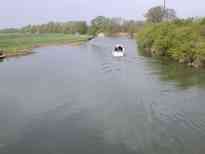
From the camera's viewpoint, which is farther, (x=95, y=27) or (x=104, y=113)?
(x=95, y=27)

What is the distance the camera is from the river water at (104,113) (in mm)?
9898

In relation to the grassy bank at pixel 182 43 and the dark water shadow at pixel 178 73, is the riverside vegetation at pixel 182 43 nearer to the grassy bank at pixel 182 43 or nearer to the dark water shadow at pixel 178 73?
the grassy bank at pixel 182 43

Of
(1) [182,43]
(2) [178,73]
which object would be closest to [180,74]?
(2) [178,73]

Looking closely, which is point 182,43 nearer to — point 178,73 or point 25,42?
point 178,73

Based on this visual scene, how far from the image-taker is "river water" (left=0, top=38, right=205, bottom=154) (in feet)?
32.5

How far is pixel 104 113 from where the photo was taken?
1318 cm

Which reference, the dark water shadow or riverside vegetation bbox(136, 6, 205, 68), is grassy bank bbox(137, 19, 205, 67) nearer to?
riverside vegetation bbox(136, 6, 205, 68)

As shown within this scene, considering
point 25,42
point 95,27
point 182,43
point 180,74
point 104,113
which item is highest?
point 95,27

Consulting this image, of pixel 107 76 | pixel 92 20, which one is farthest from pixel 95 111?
pixel 92 20

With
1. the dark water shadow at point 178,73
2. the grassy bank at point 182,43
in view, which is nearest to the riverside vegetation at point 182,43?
the grassy bank at point 182,43

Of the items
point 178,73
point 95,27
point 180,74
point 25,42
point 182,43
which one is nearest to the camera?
point 180,74

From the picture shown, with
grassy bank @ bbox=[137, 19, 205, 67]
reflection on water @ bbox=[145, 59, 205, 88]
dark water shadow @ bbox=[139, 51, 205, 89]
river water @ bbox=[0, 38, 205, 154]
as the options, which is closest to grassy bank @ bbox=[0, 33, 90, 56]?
river water @ bbox=[0, 38, 205, 154]

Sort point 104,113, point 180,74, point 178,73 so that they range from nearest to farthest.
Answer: point 104,113, point 180,74, point 178,73

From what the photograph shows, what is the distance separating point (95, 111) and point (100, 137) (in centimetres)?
303
